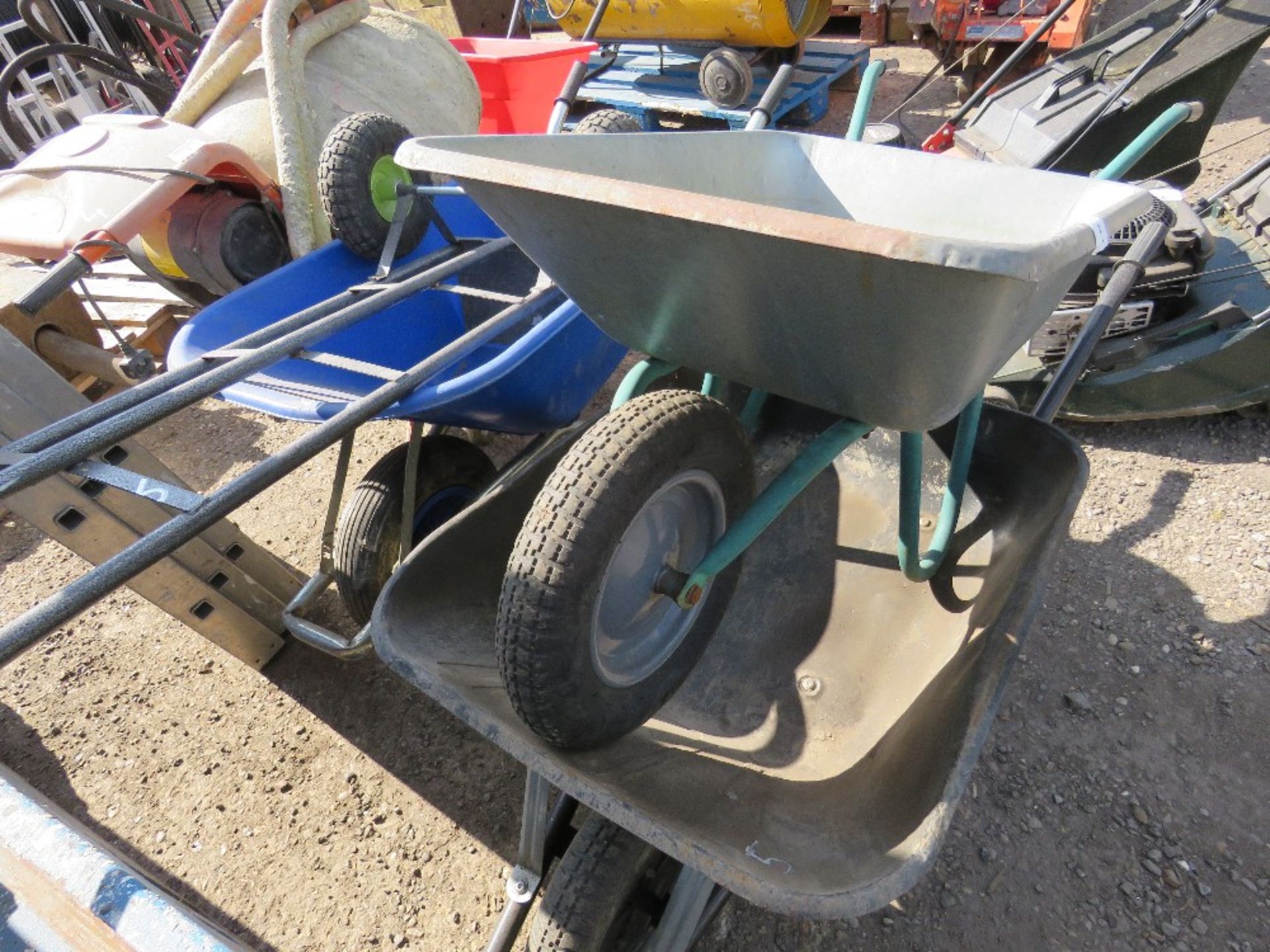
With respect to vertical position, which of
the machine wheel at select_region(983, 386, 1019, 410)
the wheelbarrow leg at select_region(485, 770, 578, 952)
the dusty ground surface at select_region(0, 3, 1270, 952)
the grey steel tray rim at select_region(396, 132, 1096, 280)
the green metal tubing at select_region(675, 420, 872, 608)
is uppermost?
the grey steel tray rim at select_region(396, 132, 1096, 280)

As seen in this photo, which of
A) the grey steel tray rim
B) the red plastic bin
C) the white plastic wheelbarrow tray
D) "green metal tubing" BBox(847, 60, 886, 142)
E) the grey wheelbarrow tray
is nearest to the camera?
the grey steel tray rim

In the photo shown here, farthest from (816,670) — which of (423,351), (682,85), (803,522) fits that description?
(682,85)

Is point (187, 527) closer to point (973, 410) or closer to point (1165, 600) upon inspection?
point (973, 410)

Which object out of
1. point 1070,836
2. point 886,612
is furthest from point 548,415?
point 1070,836

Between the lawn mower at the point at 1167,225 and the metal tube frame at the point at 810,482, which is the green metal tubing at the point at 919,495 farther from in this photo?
the lawn mower at the point at 1167,225

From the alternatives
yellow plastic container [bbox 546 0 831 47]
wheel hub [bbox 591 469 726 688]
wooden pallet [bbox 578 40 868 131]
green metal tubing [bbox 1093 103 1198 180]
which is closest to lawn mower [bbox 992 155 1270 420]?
green metal tubing [bbox 1093 103 1198 180]

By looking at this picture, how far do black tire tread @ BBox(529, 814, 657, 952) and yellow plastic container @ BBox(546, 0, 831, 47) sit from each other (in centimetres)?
392

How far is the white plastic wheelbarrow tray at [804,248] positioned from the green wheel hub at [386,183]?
1.11m

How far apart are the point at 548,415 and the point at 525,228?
2.62ft

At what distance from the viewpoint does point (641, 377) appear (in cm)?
155

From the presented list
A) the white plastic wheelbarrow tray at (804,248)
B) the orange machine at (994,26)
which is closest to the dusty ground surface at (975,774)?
the white plastic wheelbarrow tray at (804,248)

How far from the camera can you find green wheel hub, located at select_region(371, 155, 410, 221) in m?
2.22

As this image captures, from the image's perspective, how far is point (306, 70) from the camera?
2844mm

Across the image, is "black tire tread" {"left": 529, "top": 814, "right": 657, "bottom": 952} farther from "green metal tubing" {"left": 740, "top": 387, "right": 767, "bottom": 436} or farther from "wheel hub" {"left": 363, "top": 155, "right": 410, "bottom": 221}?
"wheel hub" {"left": 363, "top": 155, "right": 410, "bottom": 221}
